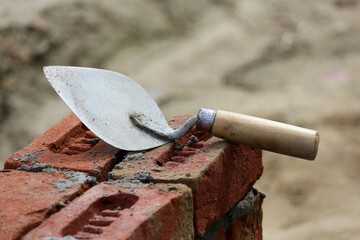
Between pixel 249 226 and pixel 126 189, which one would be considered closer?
pixel 126 189

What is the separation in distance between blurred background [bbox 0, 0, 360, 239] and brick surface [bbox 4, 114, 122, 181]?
1667 millimetres

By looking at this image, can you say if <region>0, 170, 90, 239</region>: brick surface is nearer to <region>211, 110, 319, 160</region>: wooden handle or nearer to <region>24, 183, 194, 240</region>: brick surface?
<region>24, 183, 194, 240</region>: brick surface

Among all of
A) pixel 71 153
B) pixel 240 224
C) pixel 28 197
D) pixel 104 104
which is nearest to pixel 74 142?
pixel 71 153

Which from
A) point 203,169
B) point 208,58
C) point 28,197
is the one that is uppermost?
point 208,58

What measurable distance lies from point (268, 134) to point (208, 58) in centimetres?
296

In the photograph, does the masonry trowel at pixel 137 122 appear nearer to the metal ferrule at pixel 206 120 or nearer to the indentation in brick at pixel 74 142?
the metal ferrule at pixel 206 120

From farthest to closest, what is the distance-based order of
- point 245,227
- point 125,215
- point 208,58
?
A: point 208,58, point 245,227, point 125,215

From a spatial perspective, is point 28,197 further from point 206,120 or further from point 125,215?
point 206,120

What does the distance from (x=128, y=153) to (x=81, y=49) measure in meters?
2.95

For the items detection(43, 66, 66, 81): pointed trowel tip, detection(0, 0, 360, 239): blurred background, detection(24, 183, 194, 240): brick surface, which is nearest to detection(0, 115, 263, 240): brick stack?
detection(24, 183, 194, 240): brick surface

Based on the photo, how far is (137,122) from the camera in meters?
1.94

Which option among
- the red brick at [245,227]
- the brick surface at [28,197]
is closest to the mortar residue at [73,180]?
the brick surface at [28,197]

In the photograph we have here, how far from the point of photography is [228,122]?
180 cm

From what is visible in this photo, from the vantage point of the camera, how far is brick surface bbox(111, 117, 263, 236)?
1679 mm
